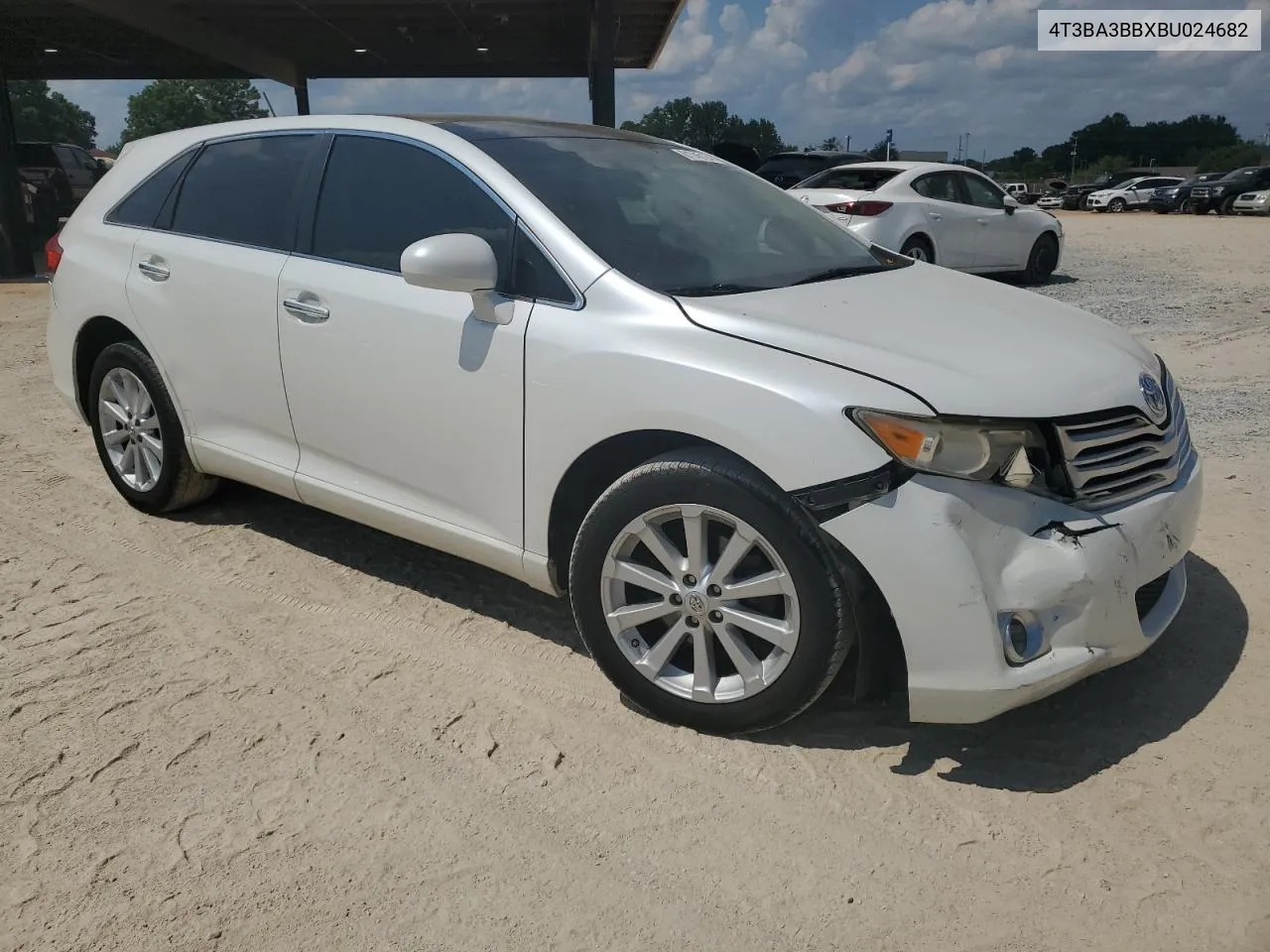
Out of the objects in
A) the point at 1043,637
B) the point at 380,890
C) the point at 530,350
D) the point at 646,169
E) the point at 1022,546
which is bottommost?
the point at 380,890

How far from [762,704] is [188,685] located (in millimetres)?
1798

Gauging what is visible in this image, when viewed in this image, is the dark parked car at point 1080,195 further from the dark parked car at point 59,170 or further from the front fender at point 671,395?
the front fender at point 671,395

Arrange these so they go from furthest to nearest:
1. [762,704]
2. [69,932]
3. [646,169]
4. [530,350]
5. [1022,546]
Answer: [646,169], [530,350], [762,704], [1022,546], [69,932]

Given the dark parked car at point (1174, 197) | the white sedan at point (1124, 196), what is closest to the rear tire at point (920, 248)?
the dark parked car at point (1174, 197)

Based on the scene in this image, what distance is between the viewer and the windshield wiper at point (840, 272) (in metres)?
3.39

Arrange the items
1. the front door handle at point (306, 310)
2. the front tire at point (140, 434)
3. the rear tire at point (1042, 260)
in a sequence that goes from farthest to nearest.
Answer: the rear tire at point (1042, 260) < the front tire at point (140, 434) < the front door handle at point (306, 310)

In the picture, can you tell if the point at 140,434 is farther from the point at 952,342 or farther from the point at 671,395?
the point at 952,342

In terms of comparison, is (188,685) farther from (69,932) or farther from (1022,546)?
(1022,546)

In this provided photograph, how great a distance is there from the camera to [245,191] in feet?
13.4

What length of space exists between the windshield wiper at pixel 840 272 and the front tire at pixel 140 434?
8.75ft

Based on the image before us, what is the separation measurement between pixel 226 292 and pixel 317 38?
1693cm

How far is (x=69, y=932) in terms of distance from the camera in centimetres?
224

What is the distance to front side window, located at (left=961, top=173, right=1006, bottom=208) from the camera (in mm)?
12195

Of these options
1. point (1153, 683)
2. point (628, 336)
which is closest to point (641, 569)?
point (628, 336)
